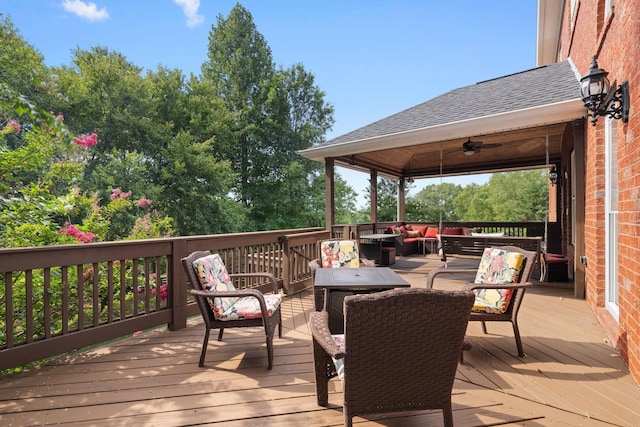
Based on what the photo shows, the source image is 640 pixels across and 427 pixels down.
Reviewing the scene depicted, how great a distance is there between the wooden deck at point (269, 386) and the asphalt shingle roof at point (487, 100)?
351 cm

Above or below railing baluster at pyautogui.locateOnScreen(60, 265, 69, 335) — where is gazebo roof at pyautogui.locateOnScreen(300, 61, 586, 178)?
above

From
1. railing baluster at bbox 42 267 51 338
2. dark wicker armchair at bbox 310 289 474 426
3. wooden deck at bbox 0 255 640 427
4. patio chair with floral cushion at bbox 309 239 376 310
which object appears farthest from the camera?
patio chair with floral cushion at bbox 309 239 376 310

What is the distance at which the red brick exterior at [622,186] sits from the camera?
2.33 metres

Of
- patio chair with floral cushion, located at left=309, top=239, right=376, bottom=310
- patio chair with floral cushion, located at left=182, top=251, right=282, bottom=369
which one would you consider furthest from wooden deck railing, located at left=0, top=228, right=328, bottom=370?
patio chair with floral cushion, located at left=309, top=239, right=376, bottom=310

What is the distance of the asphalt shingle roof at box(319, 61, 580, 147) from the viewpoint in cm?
527

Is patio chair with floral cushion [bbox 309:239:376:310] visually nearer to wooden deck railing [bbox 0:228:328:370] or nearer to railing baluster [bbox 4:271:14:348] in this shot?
wooden deck railing [bbox 0:228:328:370]

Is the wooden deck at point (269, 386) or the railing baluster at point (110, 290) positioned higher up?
the railing baluster at point (110, 290)

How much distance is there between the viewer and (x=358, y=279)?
293cm

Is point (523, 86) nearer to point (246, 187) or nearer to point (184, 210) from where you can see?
point (184, 210)

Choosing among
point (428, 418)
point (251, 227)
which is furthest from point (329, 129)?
point (428, 418)

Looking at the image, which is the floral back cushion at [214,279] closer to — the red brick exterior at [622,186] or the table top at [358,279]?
the table top at [358,279]

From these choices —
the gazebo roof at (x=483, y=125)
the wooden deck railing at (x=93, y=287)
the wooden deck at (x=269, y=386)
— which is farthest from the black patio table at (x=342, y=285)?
the gazebo roof at (x=483, y=125)

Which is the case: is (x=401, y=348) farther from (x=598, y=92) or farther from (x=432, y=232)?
(x=432, y=232)

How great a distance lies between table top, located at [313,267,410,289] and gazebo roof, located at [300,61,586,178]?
11.3ft
